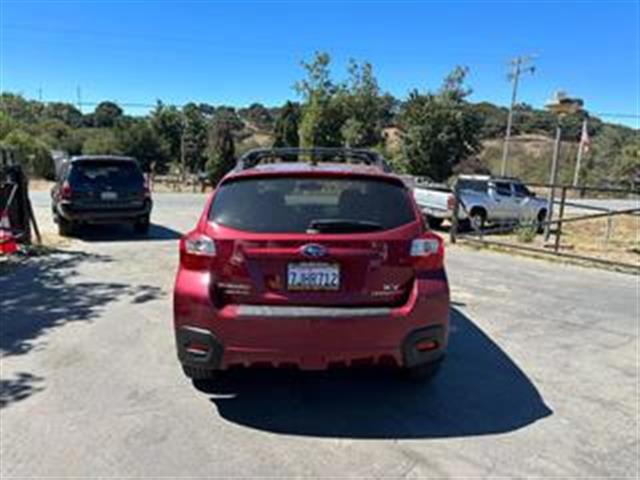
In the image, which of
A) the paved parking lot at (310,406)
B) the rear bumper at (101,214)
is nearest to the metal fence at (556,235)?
the paved parking lot at (310,406)

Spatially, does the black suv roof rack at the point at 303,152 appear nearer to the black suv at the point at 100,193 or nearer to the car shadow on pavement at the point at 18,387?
the car shadow on pavement at the point at 18,387

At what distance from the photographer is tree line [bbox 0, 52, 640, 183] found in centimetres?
2995

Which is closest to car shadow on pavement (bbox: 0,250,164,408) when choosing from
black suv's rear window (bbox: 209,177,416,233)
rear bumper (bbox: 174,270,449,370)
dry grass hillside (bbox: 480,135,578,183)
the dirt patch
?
rear bumper (bbox: 174,270,449,370)

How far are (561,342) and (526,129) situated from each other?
8203 centimetres

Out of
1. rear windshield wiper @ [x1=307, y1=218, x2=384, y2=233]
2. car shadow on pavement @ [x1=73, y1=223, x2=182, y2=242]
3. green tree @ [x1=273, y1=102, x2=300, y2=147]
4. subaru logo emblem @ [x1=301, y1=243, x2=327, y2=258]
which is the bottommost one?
car shadow on pavement @ [x1=73, y1=223, x2=182, y2=242]

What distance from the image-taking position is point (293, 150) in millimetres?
6129

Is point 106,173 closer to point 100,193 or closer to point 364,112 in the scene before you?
point 100,193

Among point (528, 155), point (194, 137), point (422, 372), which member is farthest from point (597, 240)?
point (528, 155)

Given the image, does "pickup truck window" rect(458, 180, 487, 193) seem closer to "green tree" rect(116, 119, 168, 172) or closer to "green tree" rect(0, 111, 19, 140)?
"green tree" rect(0, 111, 19, 140)

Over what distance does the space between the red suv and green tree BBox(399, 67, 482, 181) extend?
2642 cm

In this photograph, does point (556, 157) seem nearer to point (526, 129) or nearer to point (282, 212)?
point (282, 212)

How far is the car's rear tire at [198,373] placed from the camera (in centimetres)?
430

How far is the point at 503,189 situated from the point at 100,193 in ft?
40.6

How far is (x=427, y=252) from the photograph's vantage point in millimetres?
4160
